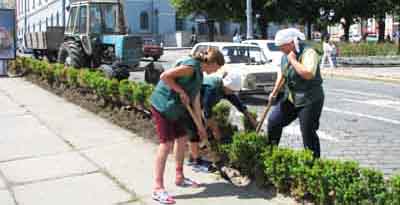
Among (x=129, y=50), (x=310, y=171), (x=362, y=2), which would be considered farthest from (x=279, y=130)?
(x=362, y=2)

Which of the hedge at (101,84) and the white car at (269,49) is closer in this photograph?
the hedge at (101,84)

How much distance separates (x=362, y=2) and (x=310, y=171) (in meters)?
28.0

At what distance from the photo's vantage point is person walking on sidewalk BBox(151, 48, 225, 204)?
535cm

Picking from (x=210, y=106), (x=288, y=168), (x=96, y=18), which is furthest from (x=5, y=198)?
(x=96, y=18)

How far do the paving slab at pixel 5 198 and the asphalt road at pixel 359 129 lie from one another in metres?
4.03

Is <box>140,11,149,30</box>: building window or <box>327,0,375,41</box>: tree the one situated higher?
<box>140,11,149,30</box>: building window

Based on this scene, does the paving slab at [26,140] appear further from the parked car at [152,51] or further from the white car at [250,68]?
Result: the parked car at [152,51]

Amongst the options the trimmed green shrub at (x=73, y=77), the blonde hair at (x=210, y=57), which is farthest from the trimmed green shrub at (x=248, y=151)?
the trimmed green shrub at (x=73, y=77)

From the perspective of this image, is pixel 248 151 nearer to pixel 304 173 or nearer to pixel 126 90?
pixel 304 173

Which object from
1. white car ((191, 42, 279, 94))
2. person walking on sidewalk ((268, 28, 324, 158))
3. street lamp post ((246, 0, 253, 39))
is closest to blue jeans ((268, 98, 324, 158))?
person walking on sidewalk ((268, 28, 324, 158))

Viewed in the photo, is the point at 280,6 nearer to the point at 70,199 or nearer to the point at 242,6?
the point at 242,6

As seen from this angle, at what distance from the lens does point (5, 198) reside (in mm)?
5660

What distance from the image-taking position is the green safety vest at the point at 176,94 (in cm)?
542

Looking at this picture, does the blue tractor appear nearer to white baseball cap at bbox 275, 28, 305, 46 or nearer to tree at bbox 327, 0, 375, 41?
white baseball cap at bbox 275, 28, 305, 46
